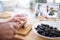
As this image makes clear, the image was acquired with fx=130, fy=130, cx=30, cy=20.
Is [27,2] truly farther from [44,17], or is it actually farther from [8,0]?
[44,17]

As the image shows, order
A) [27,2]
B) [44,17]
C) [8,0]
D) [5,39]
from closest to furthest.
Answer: [5,39] → [44,17] → [8,0] → [27,2]

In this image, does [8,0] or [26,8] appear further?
[26,8]

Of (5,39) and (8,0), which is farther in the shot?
(8,0)

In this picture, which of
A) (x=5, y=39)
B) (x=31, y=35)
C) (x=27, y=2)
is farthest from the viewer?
(x=27, y=2)

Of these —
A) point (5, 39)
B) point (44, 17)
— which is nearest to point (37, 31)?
point (5, 39)

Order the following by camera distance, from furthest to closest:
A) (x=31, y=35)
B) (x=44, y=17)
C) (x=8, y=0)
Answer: (x=8, y=0)
(x=44, y=17)
(x=31, y=35)

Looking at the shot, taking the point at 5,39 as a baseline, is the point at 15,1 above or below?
above

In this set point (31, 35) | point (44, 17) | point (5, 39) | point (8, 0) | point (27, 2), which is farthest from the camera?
point (27, 2)

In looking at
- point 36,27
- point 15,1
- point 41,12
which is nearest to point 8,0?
point 15,1

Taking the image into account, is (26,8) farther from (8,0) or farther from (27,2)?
(8,0)
